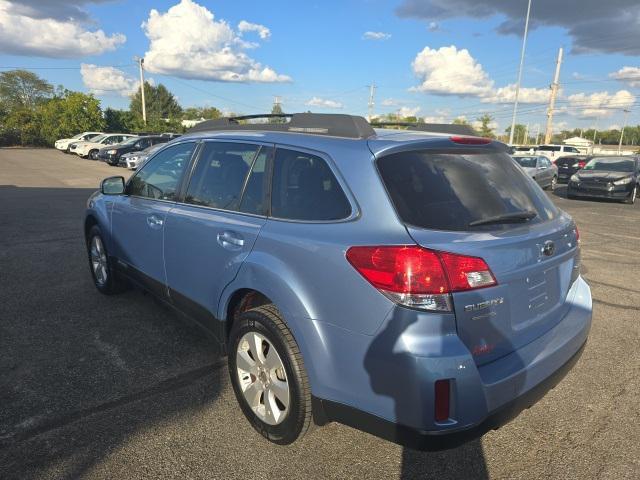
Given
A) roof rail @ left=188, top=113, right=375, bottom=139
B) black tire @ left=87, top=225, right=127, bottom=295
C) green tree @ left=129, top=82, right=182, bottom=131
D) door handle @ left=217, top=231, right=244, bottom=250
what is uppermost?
green tree @ left=129, top=82, right=182, bottom=131

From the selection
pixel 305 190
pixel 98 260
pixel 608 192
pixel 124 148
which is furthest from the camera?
pixel 124 148

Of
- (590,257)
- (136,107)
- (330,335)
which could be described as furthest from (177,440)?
(136,107)

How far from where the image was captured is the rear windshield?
2215 mm

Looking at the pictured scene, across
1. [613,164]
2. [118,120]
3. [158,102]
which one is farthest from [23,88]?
[613,164]

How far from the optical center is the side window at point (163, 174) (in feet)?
12.0

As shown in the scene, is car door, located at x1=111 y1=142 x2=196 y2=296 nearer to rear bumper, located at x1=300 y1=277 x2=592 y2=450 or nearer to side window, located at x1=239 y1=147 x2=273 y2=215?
side window, located at x1=239 y1=147 x2=273 y2=215

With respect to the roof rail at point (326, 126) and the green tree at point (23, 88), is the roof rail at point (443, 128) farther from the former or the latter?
the green tree at point (23, 88)

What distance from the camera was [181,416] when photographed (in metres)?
2.88

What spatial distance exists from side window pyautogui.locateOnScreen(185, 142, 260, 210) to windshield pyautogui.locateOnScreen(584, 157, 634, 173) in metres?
16.4

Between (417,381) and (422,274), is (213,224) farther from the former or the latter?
(417,381)

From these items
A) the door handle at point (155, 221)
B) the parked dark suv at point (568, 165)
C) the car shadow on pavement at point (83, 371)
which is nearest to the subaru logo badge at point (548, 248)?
the car shadow on pavement at point (83, 371)

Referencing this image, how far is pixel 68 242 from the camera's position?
7.40m

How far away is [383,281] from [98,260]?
3.96m

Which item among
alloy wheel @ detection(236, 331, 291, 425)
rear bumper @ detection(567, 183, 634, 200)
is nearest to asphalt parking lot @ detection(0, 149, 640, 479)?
alloy wheel @ detection(236, 331, 291, 425)
